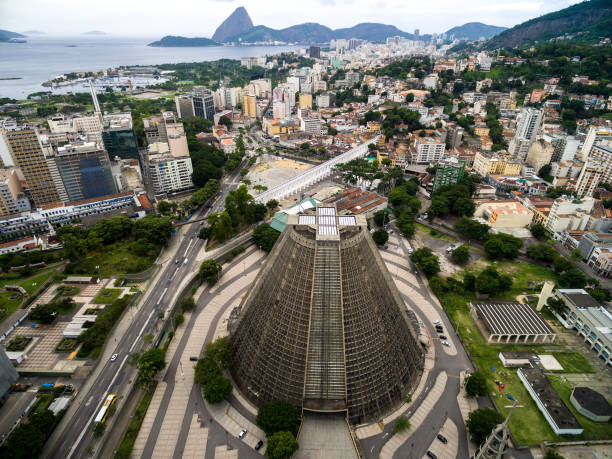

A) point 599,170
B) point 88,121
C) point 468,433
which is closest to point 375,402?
point 468,433

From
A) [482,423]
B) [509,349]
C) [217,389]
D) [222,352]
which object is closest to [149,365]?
[222,352]

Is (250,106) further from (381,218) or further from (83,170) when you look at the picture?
(381,218)

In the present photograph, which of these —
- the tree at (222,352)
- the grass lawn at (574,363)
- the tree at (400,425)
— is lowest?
the grass lawn at (574,363)

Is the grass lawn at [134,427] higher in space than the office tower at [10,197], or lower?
lower

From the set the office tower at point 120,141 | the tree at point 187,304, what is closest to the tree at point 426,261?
the tree at point 187,304

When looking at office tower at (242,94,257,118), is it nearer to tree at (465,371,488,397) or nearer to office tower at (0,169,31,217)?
office tower at (0,169,31,217)

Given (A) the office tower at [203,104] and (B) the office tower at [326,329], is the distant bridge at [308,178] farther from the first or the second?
(A) the office tower at [203,104]

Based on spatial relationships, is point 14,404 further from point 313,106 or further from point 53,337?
point 313,106

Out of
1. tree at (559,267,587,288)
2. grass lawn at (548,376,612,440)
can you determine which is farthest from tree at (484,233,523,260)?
grass lawn at (548,376,612,440)
